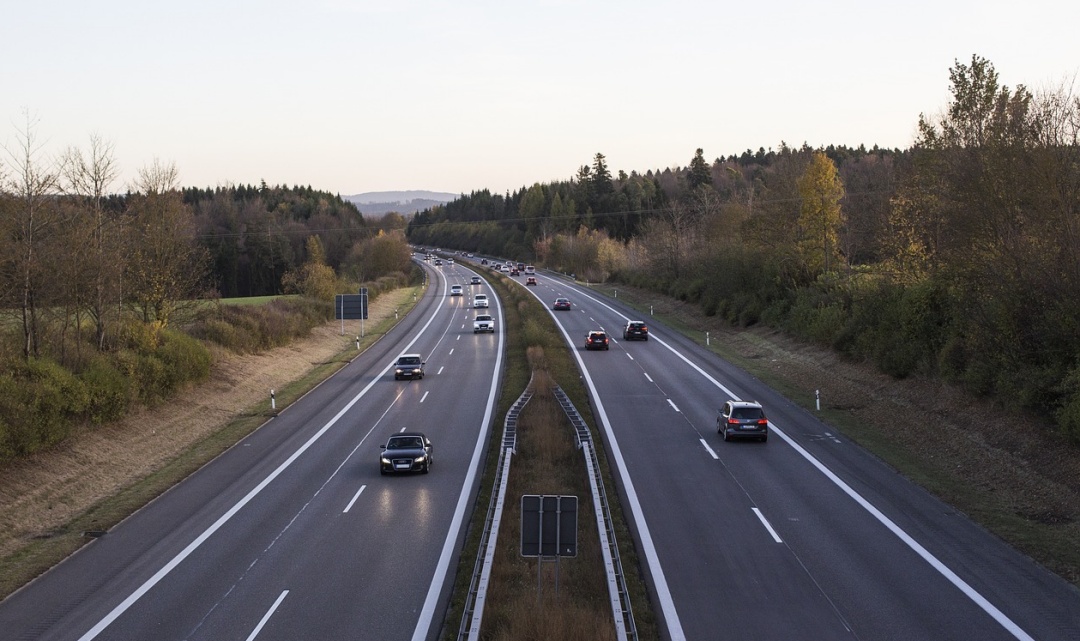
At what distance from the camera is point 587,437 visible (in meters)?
27.2

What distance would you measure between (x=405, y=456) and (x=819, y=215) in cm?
4195

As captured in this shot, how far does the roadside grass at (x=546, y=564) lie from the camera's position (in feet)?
43.5

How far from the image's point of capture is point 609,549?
16.1m

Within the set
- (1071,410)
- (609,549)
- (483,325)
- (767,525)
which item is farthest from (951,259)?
(483,325)

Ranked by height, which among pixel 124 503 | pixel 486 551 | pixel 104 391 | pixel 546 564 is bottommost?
pixel 124 503

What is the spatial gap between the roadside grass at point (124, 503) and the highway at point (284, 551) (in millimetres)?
386

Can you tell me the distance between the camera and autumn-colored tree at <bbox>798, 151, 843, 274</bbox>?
189 feet

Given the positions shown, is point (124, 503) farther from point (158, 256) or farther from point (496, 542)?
point (158, 256)

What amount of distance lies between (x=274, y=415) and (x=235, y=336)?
582 inches

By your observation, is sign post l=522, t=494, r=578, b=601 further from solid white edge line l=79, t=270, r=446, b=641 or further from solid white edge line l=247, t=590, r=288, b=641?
solid white edge line l=79, t=270, r=446, b=641

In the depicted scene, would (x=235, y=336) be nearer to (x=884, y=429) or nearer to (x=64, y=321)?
(x=64, y=321)

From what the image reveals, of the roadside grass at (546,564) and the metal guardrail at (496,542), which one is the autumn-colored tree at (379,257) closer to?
the roadside grass at (546,564)

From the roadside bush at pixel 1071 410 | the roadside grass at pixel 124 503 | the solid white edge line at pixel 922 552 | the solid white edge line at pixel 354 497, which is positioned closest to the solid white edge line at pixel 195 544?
the roadside grass at pixel 124 503

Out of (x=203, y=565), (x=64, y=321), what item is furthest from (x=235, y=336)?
(x=203, y=565)
